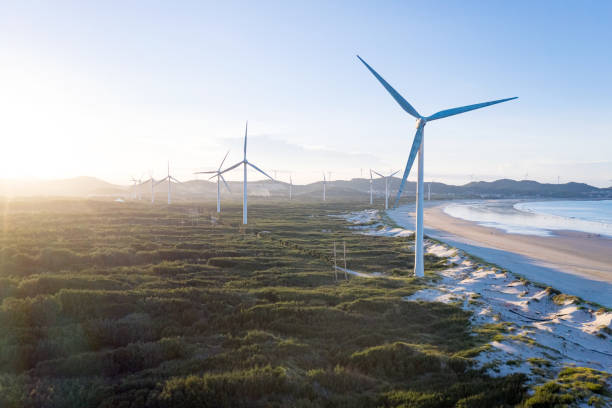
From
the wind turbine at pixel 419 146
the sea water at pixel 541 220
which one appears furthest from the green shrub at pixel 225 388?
the sea water at pixel 541 220

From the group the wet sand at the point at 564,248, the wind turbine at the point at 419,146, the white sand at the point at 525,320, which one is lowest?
the wet sand at the point at 564,248

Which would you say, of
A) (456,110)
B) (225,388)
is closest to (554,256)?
(456,110)

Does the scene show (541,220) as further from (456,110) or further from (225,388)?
(225,388)

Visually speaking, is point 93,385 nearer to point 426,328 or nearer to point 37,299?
point 37,299

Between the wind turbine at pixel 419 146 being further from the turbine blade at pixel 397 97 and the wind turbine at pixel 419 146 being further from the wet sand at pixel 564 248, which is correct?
the wet sand at pixel 564 248

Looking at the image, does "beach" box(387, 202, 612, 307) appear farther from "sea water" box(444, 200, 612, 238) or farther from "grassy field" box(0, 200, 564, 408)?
"grassy field" box(0, 200, 564, 408)
